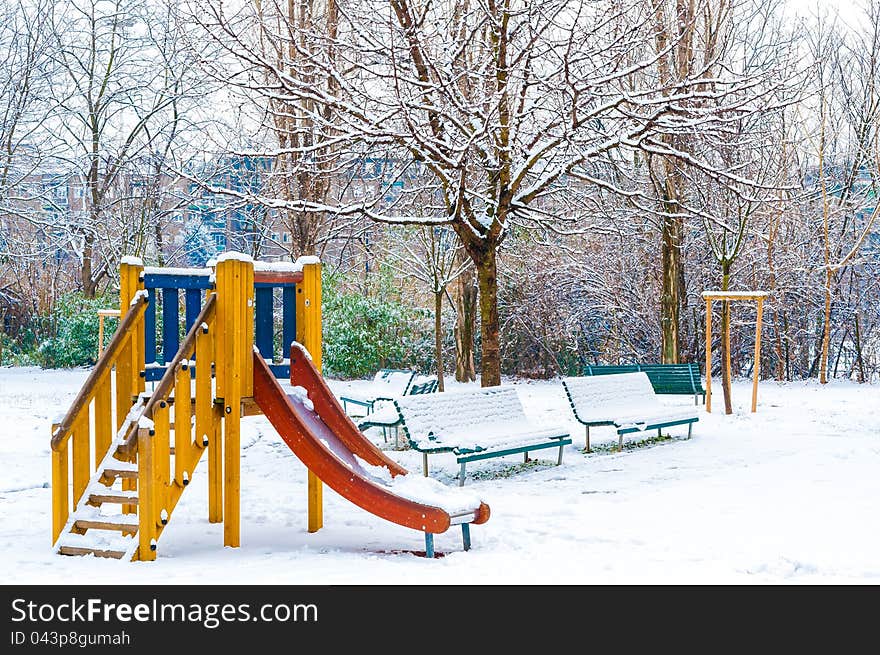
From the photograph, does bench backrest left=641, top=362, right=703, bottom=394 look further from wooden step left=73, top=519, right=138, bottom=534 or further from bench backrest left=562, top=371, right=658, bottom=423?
wooden step left=73, top=519, right=138, bottom=534

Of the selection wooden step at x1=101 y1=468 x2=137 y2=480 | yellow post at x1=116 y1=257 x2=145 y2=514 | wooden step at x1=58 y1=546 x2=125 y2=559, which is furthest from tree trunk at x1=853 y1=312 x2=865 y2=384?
wooden step at x1=58 y1=546 x2=125 y2=559

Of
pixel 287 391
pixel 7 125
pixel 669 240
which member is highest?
pixel 7 125

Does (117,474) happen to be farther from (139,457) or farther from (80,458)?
(139,457)

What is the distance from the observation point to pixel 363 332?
20.3m

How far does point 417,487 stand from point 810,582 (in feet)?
8.02

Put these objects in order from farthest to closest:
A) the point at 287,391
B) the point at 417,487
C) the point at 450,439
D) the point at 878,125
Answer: the point at 878,125, the point at 450,439, the point at 287,391, the point at 417,487

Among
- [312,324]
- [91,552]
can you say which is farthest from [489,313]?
[91,552]

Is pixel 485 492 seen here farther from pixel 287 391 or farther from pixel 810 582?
pixel 810 582

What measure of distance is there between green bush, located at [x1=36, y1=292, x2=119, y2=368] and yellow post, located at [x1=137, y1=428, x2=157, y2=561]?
18096mm

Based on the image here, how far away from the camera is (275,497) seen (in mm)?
7910

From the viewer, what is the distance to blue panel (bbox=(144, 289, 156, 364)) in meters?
6.40

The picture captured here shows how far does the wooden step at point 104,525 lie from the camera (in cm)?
561
